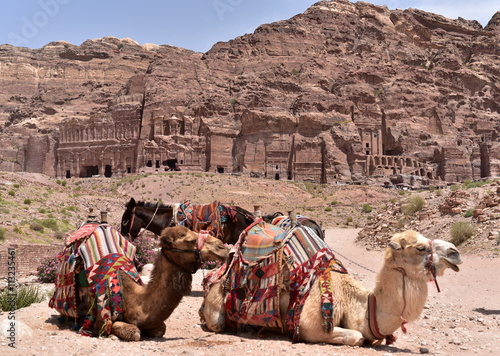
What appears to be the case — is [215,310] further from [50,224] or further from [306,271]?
[50,224]

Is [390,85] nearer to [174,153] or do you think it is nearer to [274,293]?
[174,153]

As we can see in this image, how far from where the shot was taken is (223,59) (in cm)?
8844

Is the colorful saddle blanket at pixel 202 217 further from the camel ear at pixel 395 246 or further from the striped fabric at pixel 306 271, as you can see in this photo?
the camel ear at pixel 395 246

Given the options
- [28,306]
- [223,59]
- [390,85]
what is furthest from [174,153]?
[28,306]

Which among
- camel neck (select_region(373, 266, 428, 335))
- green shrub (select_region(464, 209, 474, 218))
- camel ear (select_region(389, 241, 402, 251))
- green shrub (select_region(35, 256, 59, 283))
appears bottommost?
green shrub (select_region(35, 256, 59, 283))

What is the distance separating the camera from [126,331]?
6309mm

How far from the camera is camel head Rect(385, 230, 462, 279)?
575 centimetres

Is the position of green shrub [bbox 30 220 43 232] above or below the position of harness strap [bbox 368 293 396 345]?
below

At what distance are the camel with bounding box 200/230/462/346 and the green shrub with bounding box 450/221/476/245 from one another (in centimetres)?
1432

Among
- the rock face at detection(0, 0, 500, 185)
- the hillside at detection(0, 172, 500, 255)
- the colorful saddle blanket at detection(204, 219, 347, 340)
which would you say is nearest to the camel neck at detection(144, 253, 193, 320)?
the colorful saddle blanket at detection(204, 219, 347, 340)

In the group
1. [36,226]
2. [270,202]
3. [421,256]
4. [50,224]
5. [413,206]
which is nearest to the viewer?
[421,256]

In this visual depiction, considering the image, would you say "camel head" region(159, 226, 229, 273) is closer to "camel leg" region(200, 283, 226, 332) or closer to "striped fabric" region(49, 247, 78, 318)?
"camel leg" region(200, 283, 226, 332)

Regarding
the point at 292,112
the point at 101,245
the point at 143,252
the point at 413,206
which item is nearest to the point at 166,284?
the point at 101,245

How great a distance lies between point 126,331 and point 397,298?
3.32 metres
